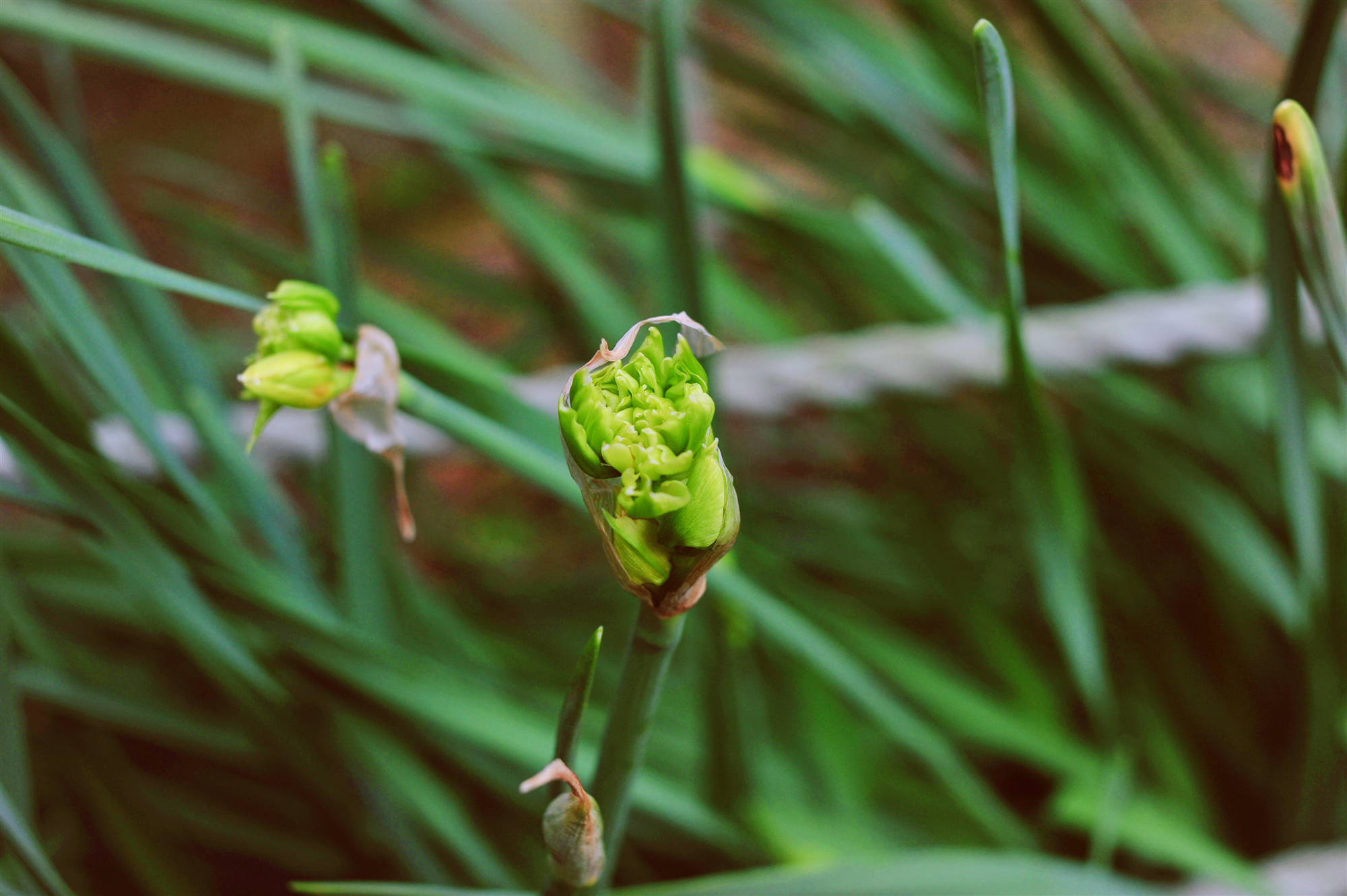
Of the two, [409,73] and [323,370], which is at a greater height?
[409,73]

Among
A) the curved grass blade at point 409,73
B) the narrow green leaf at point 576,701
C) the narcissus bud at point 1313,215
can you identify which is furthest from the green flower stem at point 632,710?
the curved grass blade at point 409,73

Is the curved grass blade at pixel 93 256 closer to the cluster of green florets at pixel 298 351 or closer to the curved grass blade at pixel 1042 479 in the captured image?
the cluster of green florets at pixel 298 351

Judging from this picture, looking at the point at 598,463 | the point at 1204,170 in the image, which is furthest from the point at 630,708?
the point at 1204,170

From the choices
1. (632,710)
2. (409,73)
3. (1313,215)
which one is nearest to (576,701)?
(632,710)

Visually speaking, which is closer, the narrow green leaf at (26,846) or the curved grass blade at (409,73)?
the narrow green leaf at (26,846)

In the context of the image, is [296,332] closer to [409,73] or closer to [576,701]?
[576,701]

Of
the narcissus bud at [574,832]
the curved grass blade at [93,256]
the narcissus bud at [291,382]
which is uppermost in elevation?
the curved grass blade at [93,256]

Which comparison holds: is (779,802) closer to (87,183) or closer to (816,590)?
(816,590)
